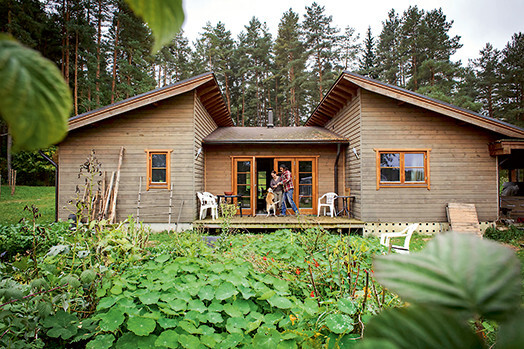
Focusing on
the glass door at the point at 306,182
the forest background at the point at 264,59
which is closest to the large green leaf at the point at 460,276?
the glass door at the point at 306,182

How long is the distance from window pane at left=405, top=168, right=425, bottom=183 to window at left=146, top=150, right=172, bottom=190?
747 cm

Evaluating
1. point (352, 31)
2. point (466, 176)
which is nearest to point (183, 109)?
point (466, 176)

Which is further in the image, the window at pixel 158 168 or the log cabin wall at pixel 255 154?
the log cabin wall at pixel 255 154

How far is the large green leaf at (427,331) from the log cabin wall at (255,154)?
10645 millimetres

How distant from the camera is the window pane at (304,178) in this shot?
10.8 m

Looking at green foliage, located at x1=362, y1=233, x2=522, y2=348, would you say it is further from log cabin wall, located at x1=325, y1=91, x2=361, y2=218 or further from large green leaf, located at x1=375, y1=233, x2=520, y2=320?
log cabin wall, located at x1=325, y1=91, x2=361, y2=218

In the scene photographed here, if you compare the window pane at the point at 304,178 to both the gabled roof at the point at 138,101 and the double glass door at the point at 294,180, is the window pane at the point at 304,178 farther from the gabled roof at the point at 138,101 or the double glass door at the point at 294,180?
the gabled roof at the point at 138,101

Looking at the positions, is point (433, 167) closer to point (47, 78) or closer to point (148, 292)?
point (148, 292)

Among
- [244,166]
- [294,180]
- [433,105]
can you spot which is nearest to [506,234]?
[433,105]

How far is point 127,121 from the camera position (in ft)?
29.8

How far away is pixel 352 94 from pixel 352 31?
1985cm

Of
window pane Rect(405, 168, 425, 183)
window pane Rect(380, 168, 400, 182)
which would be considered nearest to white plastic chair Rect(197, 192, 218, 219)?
window pane Rect(380, 168, 400, 182)

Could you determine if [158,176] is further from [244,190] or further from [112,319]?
[112,319]

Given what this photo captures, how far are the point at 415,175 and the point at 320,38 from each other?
66.3 feet
